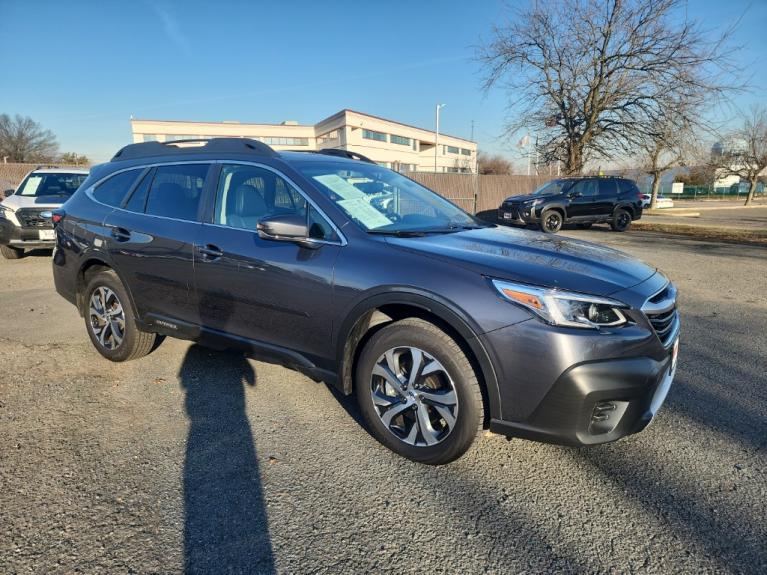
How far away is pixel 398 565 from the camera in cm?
190

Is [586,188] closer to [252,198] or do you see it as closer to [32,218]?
[252,198]

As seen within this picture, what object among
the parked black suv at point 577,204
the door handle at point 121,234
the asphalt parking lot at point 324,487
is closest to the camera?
the asphalt parking lot at point 324,487

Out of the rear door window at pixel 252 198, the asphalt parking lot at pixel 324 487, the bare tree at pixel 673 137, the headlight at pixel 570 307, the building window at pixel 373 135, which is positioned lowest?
the asphalt parking lot at pixel 324 487

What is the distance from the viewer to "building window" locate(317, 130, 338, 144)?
59.2 metres

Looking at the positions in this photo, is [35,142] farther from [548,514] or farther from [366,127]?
[548,514]

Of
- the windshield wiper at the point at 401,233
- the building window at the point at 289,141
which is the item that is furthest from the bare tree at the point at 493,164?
the windshield wiper at the point at 401,233

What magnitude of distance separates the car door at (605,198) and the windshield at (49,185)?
1442cm

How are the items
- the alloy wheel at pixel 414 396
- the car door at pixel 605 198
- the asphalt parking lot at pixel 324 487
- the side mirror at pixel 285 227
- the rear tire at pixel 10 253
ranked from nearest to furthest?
the asphalt parking lot at pixel 324 487 → the alloy wheel at pixel 414 396 → the side mirror at pixel 285 227 → the rear tire at pixel 10 253 → the car door at pixel 605 198

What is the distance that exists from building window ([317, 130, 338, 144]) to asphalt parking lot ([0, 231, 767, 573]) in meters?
58.8

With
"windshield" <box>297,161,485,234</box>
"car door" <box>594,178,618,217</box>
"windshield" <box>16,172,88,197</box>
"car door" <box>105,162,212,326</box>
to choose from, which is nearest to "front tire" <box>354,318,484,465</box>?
"windshield" <box>297,161,485,234</box>

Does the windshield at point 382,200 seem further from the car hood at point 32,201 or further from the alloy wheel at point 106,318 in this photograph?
the car hood at point 32,201

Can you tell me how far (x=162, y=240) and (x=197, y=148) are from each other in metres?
0.76

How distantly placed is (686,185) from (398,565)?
8427 cm

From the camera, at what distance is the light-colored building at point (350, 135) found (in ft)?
183
